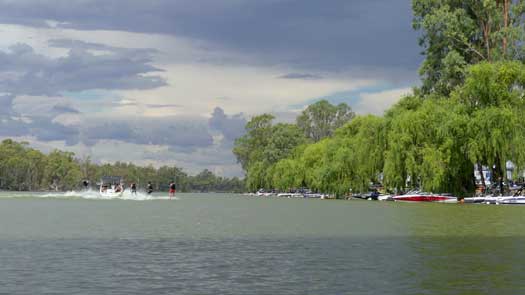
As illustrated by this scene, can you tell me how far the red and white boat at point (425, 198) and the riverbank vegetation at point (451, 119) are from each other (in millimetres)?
1402

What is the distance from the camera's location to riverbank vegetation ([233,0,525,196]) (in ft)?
225

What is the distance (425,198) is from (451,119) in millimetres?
14316

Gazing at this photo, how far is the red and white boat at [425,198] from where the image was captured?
77500 millimetres

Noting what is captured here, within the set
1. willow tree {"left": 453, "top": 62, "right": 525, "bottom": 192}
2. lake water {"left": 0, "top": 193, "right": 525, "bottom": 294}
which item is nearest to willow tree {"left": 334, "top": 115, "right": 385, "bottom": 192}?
willow tree {"left": 453, "top": 62, "right": 525, "bottom": 192}

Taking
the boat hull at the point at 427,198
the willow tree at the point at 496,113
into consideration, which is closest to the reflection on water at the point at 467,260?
the willow tree at the point at 496,113

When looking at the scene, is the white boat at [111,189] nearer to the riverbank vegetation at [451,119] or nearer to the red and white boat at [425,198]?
the riverbank vegetation at [451,119]

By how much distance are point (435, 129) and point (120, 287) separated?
61318 millimetres

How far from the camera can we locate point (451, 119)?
7069 cm

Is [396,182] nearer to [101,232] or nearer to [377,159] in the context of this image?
[377,159]

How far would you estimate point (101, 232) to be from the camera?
3209cm

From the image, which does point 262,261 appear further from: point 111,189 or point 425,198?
point 111,189

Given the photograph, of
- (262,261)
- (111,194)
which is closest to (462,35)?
(111,194)

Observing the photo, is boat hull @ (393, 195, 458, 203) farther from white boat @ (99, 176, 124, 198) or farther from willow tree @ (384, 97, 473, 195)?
white boat @ (99, 176, 124, 198)

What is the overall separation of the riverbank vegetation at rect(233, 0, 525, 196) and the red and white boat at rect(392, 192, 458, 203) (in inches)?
55.2
